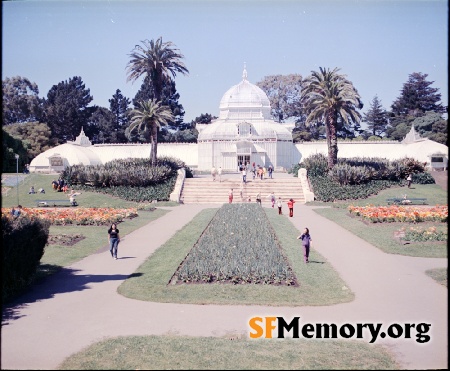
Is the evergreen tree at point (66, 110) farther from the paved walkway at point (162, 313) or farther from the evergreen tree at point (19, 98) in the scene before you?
the paved walkway at point (162, 313)

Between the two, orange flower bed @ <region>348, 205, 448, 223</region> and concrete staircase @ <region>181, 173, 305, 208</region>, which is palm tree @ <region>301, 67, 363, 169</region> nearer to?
concrete staircase @ <region>181, 173, 305, 208</region>

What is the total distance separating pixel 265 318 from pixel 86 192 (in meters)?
33.5

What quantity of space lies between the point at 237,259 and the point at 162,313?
4842mm

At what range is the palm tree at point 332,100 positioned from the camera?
4259cm

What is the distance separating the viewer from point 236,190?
140 ft

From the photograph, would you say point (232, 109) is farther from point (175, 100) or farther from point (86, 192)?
point (86, 192)

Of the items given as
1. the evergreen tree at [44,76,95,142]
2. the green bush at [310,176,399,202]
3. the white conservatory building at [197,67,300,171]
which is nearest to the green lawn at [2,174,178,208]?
the green bush at [310,176,399,202]

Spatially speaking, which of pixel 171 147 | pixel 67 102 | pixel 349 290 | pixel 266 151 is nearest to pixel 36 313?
pixel 349 290

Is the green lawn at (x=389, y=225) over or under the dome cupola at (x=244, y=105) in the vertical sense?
under

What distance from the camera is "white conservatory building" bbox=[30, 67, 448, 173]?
→ 190 ft

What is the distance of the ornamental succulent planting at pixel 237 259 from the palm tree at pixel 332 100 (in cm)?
2281

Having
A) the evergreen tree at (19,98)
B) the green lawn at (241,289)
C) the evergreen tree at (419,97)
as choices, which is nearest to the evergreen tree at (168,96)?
the evergreen tree at (19,98)

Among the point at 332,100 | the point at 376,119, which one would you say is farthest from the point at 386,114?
the point at 332,100

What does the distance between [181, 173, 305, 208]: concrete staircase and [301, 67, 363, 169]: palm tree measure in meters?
4.76
